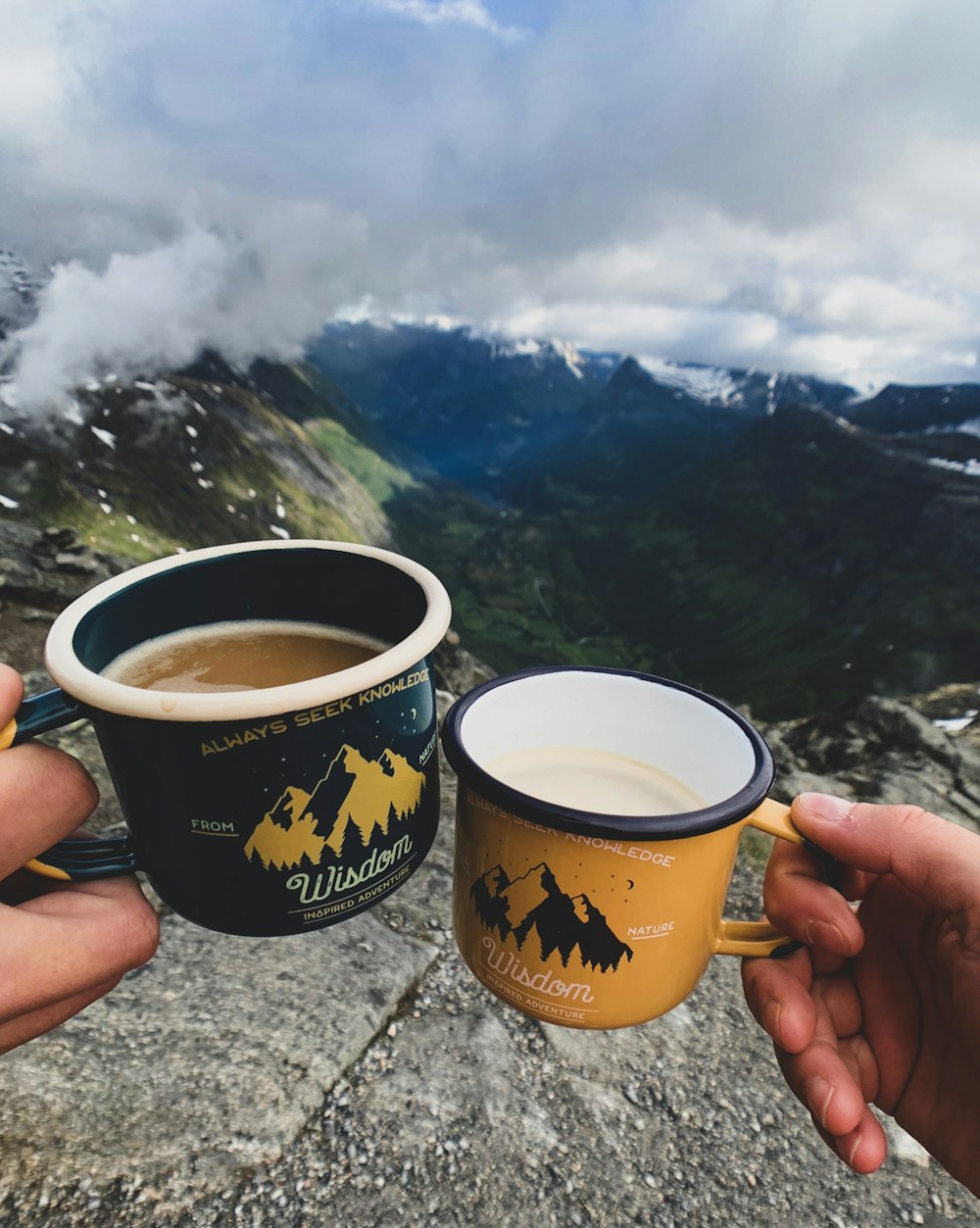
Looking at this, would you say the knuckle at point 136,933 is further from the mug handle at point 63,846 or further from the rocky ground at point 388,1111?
the rocky ground at point 388,1111

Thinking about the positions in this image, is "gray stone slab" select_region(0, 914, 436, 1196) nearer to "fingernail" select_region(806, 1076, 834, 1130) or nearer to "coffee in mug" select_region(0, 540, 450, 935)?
"coffee in mug" select_region(0, 540, 450, 935)

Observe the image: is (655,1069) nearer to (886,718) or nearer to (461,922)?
(461,922)

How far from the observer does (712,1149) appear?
15.2ft

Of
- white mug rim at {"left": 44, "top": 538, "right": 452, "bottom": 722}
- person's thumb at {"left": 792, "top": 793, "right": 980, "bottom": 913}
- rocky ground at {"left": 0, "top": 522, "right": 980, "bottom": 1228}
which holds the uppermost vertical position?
white mug rim at {"left": 44, "top": 538, "right": 452, "bottom": 722}

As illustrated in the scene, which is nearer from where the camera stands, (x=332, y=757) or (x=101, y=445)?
(x=332, y=757)

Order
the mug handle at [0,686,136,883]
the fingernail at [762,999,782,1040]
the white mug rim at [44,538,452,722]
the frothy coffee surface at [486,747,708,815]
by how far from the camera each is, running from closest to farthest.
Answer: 1. the white mug rim at [44,538,452,722]
2. the mug handle at [0,686,136,883]
3. the fingernail at [762,999,782,1040]
4. the frothy coffee surface at [486,747,708,815]

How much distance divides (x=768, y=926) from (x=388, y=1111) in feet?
8.92

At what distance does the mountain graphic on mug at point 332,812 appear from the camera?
271cm

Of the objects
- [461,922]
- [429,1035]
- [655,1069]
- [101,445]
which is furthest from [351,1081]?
[101,445]

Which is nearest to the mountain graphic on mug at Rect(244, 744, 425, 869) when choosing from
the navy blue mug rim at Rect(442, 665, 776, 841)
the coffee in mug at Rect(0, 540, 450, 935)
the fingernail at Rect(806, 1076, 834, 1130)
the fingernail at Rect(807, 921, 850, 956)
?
the coffee in mug at Rect(0, 540, 450, 935)

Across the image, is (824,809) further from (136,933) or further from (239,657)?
(136,933)

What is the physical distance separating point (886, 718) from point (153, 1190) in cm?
4774

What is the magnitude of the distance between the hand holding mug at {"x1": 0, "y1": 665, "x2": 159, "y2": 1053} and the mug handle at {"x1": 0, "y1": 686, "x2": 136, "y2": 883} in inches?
2.3

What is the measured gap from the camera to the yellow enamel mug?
2.78 m
